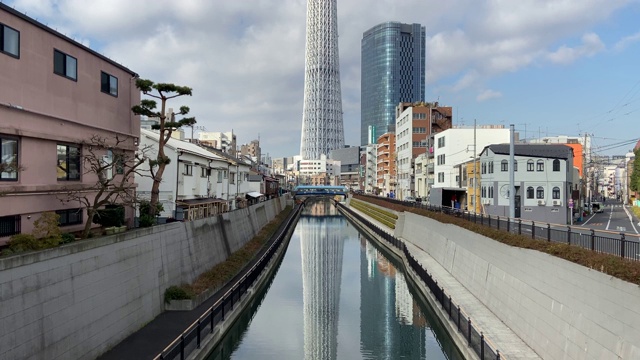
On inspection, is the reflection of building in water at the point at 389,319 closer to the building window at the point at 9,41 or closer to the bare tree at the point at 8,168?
the bare tree at the point at 8,168

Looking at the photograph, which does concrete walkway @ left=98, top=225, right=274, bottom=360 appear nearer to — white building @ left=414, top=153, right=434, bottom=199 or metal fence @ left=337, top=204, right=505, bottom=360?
metal fence @ left=337, top=204, right=505, bottom=360

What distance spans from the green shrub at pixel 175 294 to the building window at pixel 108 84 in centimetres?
1020

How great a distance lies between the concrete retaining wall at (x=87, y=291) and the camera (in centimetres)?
1080

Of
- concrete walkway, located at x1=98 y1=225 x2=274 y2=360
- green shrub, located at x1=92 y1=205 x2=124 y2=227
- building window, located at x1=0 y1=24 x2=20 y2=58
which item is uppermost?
building window, located at x1=0 y1=24 x2=20 y2=58

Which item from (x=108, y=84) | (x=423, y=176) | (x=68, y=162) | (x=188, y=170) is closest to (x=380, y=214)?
(x=423, y=176)

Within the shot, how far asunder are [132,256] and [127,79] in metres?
→ 10.8

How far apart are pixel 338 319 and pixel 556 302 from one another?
48.5ft

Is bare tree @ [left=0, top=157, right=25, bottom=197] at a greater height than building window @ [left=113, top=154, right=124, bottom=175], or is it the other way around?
building window @ [left=113, top=154, right=124, bottom=175]

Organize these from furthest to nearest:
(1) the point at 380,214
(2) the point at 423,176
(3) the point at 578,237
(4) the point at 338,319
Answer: (2) the point at 423,176
(1) the point at 380,214
(4) the point at 338,319
(3) the point at 578,237

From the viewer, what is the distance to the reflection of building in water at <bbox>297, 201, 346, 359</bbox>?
22.0 m

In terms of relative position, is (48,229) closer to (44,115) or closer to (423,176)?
(44,115)

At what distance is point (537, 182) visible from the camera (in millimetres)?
43188

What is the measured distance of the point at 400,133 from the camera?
347 feet

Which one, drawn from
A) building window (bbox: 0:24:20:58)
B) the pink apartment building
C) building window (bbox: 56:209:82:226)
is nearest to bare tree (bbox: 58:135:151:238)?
the pink apartment building
